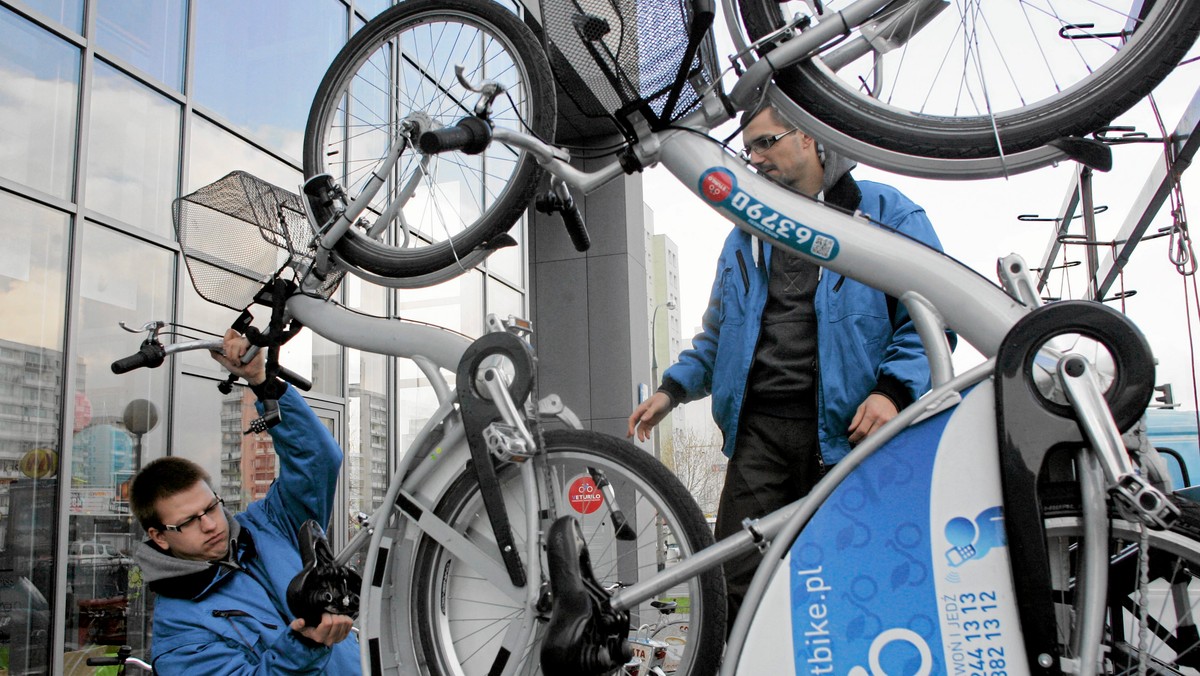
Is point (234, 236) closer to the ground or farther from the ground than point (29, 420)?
farther from the ground

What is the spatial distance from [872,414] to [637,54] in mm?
858

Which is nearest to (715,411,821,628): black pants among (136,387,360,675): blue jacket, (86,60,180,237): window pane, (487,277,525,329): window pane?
(136,387,360,675): blue jacket

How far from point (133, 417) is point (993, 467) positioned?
4945 millimetres

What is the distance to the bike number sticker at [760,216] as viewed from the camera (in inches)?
64.7

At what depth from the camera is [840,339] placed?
2.09 meters

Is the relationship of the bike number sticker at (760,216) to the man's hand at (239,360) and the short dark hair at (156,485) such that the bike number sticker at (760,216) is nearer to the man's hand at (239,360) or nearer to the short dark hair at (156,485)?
the man's hand at (239,360)

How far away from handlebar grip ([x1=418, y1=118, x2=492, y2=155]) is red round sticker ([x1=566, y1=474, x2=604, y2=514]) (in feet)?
2.49

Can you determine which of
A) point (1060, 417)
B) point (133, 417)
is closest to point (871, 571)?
point (1060, 417)

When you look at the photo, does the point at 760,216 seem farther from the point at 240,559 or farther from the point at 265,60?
the point at 265,60

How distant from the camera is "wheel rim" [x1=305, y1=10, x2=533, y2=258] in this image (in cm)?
238

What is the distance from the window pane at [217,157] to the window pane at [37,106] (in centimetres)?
93

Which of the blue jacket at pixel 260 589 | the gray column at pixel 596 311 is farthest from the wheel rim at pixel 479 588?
the gray column at pixel 596 311

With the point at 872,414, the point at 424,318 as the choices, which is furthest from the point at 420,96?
the point at 424,318

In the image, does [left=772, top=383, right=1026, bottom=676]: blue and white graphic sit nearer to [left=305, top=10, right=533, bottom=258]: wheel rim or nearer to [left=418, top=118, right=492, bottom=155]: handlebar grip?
[left=418, top=118, right=492, bottom=155]: handlebar grip
